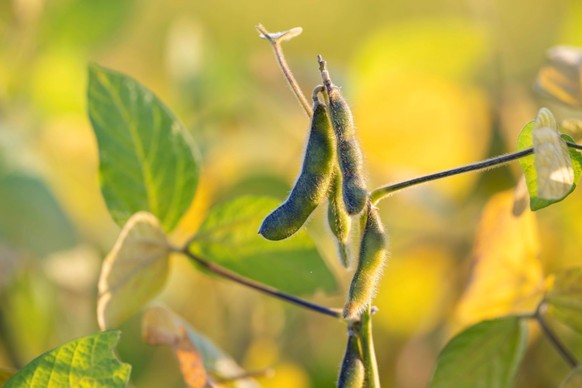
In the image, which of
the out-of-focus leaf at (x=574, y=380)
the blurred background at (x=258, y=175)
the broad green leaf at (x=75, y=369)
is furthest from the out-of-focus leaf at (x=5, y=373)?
the blurred background at (x=258, y=175)

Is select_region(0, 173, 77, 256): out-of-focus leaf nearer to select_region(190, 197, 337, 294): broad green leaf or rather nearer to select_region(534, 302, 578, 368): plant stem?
select_region(190, 197, 337, 294): broad green leaf

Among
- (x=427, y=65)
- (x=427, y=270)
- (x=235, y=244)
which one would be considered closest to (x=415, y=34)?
(x=427, y=65)

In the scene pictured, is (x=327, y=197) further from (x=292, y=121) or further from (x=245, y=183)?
(x=292, y=121)

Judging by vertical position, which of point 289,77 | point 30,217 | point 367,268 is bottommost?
point 30,217

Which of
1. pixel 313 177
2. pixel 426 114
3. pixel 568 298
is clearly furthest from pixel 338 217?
pixel 426 114

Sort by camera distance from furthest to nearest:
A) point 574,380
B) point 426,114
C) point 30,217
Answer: point 426,114
point 30,217
point 574,380

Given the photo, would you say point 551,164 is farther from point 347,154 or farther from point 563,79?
point 563,79

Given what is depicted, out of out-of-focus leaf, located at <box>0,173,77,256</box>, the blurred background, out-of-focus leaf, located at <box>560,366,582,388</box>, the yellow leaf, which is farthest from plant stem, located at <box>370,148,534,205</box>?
out-of-focus leaf, located at <box>0,173,77,256</box>
